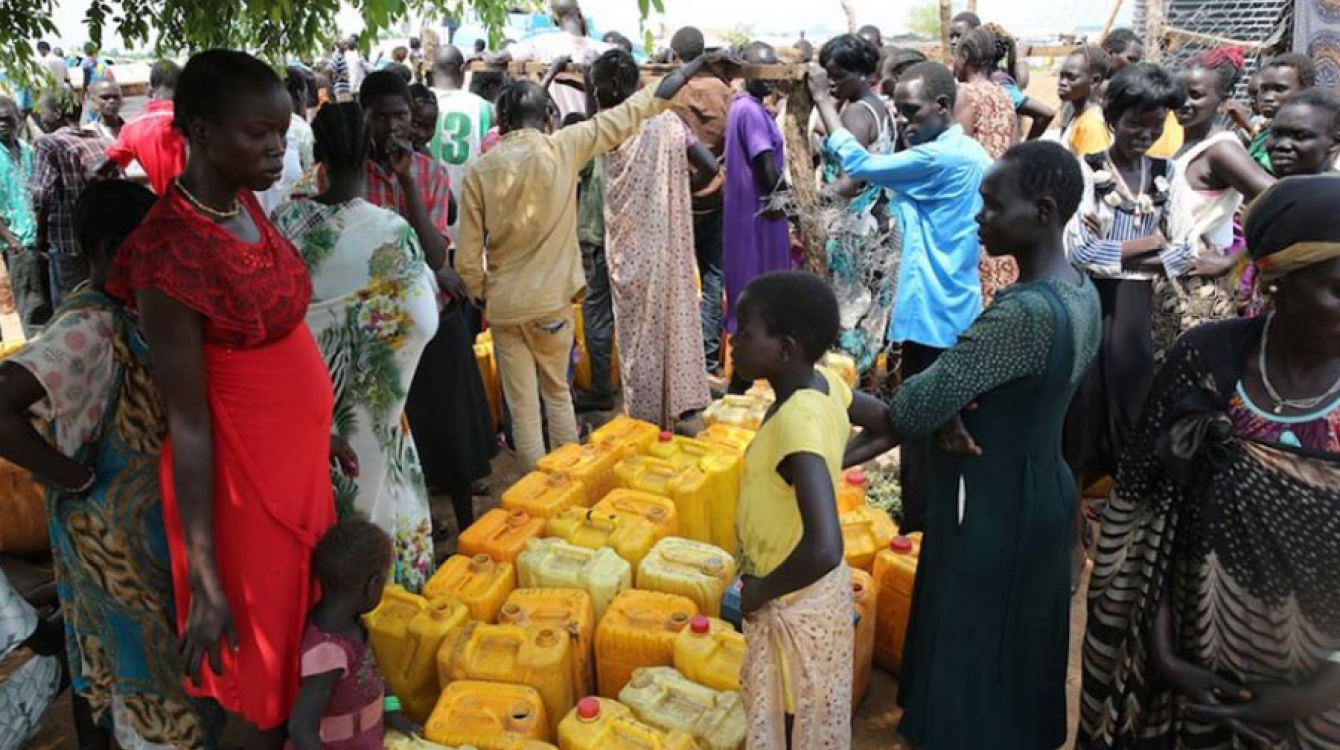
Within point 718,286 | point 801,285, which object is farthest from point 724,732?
point 718,286

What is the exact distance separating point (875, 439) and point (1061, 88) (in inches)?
187

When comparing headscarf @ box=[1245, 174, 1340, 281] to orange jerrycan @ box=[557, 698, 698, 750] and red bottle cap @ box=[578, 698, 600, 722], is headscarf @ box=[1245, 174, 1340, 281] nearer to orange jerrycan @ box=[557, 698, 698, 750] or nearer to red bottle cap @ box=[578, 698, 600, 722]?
orange jerrycan @ box=[557, 698, 698, 750]

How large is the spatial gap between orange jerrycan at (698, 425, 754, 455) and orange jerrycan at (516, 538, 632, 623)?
0.96m

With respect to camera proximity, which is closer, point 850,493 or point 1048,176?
point 1048,176

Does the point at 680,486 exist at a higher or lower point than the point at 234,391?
lower

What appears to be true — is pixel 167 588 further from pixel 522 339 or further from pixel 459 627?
pixel 522 339

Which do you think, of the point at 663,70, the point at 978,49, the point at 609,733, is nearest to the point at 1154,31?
the point at 978,49

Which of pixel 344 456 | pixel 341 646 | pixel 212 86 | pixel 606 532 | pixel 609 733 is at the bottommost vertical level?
pixel 609 733

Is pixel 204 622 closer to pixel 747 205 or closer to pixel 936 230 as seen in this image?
pixel 936 230

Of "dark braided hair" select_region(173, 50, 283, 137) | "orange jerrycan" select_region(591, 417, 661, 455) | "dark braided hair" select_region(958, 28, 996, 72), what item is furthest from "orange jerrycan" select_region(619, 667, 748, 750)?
"dark braided hair" select_region(958, 28, 996, 72)

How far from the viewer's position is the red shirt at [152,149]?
15.2ft

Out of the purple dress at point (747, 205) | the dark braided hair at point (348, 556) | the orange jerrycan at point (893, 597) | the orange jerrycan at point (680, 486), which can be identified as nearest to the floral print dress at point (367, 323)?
the dark braided hair at point (348, 556)

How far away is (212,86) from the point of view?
80.1 inches

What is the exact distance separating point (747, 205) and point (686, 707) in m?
3.53
